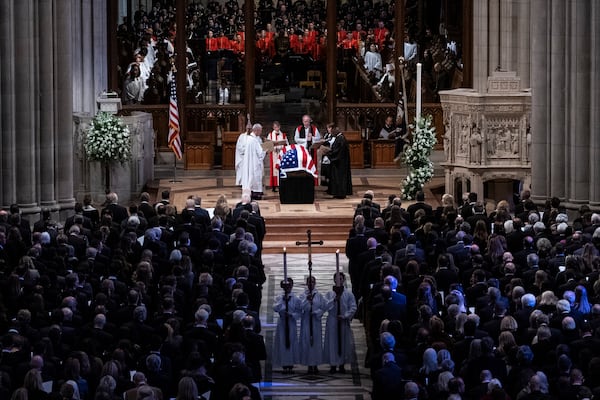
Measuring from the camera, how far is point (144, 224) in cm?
3002

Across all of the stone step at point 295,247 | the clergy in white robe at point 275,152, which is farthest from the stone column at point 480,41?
the stone step at point 295,247

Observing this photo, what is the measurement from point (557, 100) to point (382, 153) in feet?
29.1

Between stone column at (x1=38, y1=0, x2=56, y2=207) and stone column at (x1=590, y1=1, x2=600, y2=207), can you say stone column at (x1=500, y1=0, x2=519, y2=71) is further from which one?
stone column at (x1=38, y1=0, x2=56, y2=207)

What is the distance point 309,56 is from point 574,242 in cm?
2196

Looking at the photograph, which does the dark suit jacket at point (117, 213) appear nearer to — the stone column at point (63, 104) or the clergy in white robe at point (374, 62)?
the stone column at point (63, 104)

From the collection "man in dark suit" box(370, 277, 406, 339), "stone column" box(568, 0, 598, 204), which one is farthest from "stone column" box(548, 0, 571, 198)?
"man in dark suit" box(370, 277, 406, 339)

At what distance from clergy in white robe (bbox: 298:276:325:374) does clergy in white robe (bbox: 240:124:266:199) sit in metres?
12.7

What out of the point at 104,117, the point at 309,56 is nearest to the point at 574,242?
the point at 104,117

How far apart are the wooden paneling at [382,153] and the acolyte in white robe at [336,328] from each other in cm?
1808

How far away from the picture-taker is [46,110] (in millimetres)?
35250

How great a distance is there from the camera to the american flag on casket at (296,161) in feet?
122

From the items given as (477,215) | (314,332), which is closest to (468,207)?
(477,215)

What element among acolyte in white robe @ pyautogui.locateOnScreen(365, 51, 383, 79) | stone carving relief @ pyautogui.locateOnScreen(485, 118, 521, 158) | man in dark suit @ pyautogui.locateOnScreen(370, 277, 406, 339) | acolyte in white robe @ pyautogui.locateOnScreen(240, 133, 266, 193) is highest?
acolyte in white robe @ pyautogui.locateOnScreen(365, 51, 383, 79)

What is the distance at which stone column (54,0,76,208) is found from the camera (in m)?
35.9
